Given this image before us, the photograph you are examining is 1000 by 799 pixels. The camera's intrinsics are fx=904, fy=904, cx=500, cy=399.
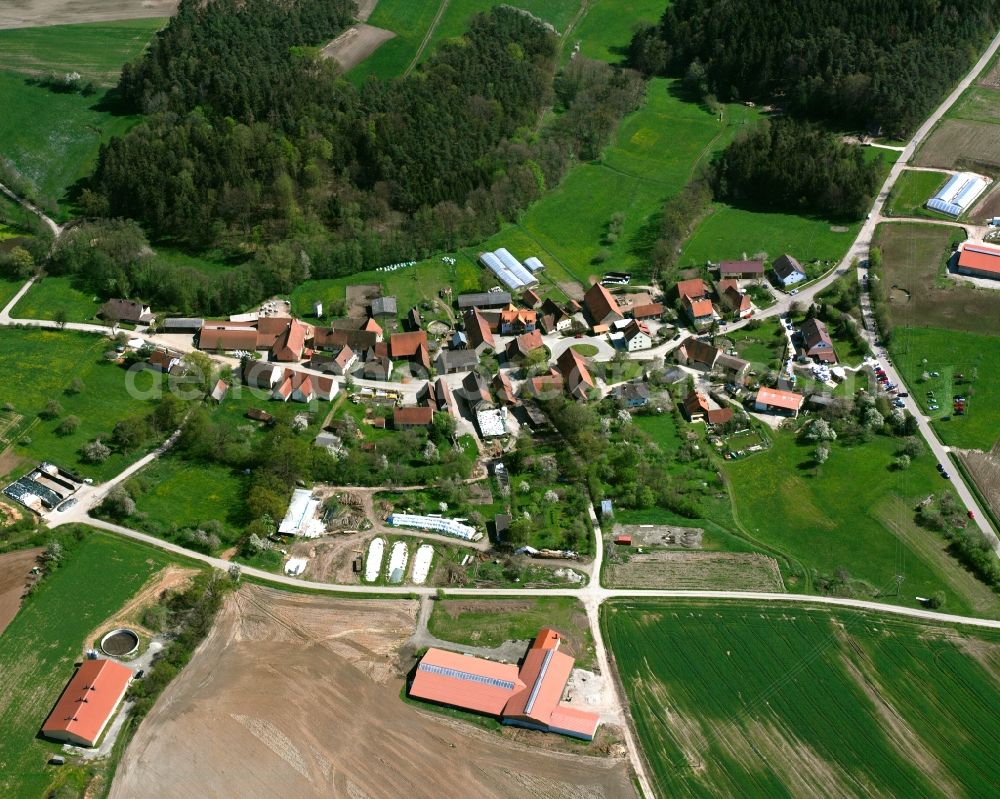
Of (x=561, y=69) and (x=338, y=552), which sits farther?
(x=561, y=69)

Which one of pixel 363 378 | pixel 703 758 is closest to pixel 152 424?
pixel 363 378

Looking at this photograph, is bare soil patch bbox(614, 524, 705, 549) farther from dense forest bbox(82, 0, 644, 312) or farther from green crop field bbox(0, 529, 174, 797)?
dense forest bbox(82, 0, 644, 312)

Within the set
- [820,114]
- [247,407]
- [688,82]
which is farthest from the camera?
[688,82]

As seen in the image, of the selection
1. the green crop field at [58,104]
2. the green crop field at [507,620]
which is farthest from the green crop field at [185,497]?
the green crop field at [58,104]

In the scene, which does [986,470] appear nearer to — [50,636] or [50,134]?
[50,636]

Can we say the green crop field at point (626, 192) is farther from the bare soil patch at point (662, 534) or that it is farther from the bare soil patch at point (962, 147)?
the bare soil patch at point (662, 534)

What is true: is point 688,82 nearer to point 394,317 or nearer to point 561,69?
point 561,69

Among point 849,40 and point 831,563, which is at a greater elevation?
point 849,40

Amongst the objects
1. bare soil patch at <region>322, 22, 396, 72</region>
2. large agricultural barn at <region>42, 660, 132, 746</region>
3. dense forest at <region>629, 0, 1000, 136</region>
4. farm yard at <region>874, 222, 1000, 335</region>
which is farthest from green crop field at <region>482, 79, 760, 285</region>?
large agricultural barn at <region>42, 660, 132, 746</region>
